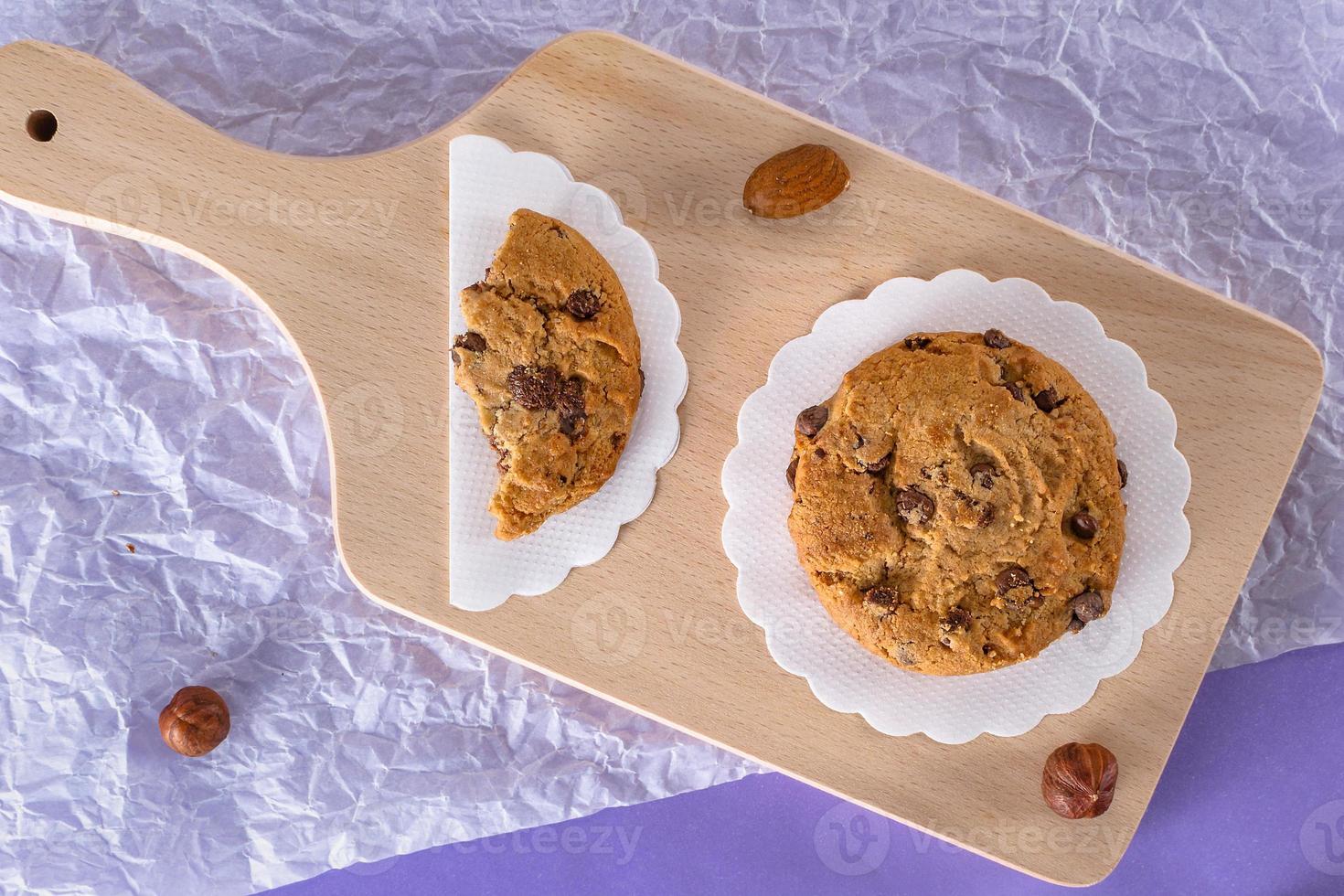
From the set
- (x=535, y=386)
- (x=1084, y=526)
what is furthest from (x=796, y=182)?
(x=1084, y=526)

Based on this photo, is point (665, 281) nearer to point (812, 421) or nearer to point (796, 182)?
point (796, 182)

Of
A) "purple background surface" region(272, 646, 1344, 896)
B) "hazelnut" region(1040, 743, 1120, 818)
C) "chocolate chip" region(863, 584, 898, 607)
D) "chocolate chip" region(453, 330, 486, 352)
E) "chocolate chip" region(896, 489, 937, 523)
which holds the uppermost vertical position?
"chocolate chip" region(453, 330, 486, 352)

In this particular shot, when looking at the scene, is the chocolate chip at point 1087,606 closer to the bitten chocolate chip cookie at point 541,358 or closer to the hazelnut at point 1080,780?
the hazelnut at point 1080,780

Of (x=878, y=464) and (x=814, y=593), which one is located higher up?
(x=878, y=464)

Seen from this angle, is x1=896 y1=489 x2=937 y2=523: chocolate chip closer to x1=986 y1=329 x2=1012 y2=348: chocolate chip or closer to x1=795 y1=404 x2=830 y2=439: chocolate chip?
x1=795 y1=404 x2=830 y2=439: chocolate chip

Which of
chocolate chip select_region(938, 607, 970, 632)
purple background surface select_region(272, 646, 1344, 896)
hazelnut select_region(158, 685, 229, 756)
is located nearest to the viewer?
chocolate chip select_region(938, 607, 970, 632)

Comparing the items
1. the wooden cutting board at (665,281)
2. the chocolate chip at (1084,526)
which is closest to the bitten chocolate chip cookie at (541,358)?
the wooden cutting board at (665,281)

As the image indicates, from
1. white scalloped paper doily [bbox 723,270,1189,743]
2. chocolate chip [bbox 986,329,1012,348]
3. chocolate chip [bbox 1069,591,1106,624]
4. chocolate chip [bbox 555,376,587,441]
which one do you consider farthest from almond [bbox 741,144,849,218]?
chocolate chip [bbox 1069,591,1106,624]
